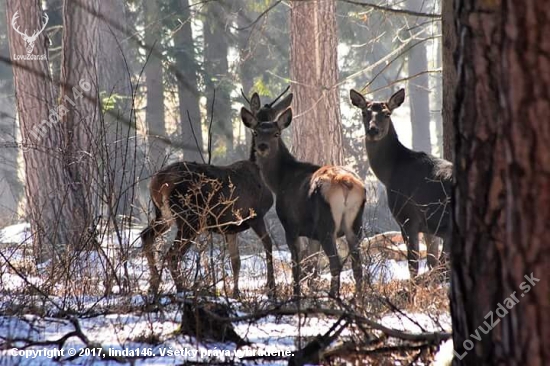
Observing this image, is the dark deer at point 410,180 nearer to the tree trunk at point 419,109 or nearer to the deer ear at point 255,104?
the deer ear at point 255,104

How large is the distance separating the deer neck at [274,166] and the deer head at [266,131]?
64 mm

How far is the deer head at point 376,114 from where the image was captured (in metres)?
10.8

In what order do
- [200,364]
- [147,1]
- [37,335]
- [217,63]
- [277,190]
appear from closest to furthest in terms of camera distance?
[200,364] → [37,335] → [277,190] → [147,1] → [217,63]

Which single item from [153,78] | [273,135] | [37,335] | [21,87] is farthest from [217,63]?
[37,335]

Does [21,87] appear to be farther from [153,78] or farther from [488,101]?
[153,78]

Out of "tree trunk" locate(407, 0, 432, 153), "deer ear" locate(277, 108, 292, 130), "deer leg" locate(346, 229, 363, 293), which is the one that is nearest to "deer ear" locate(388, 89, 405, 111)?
"deer ear" locate(277, 108, 292, 130)

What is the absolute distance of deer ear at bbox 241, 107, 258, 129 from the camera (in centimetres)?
1034

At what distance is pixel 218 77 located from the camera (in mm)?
31641

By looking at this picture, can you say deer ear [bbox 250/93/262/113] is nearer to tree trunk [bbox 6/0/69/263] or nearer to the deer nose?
the deer nose

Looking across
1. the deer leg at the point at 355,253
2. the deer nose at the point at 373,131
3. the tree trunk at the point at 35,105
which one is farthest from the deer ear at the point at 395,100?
the tree trunk at the point at 35,105

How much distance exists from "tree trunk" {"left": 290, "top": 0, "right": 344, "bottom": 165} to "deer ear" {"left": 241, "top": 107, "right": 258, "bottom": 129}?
18.6 feet

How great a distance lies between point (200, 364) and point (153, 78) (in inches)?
1125

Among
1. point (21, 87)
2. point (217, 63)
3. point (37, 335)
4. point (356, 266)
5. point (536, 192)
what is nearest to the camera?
point (536, 192)

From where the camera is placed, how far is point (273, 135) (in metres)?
10.3
